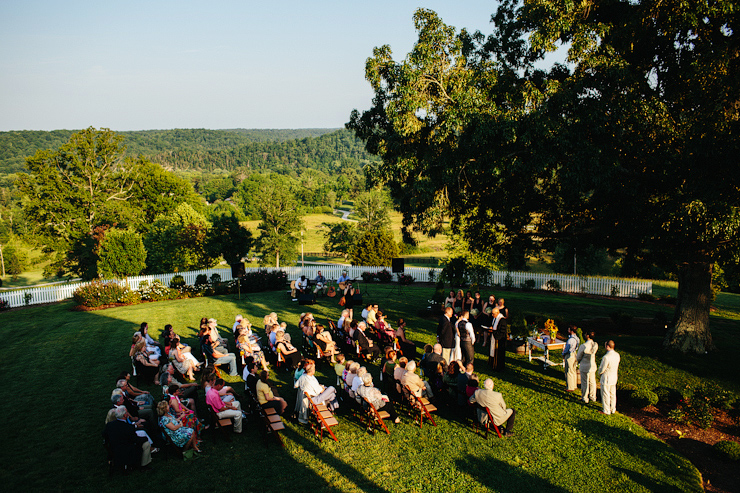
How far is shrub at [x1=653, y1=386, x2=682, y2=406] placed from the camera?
9.55 meters

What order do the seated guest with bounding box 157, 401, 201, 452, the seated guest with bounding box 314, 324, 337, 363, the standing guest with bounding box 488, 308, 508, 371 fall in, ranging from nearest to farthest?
the seated guest with bounding box 157, 401, 201, 452 → the standing guest with bounding box 488, 308, 508, 371 → the seated guest with bounding box 314, 324, 337, 363

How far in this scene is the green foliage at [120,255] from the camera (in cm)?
2334

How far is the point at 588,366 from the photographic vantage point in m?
9.53

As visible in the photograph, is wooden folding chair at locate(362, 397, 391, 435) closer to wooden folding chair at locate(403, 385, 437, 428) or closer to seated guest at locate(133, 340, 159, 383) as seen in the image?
wooden folding chair at locate(403, 385, 437, 428)

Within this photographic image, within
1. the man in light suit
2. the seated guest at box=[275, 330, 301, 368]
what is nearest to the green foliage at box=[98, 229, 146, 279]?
the seated guest at box=[275, 330, 301, 368]

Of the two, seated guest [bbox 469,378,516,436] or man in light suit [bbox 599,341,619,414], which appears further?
man in light suit [bbox 599,341,619,414]

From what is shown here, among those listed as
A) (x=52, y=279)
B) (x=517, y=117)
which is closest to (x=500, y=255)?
(x=517, y=117)

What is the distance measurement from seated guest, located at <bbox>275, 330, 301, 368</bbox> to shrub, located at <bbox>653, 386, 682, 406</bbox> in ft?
27.8

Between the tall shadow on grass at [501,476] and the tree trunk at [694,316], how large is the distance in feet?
28.9

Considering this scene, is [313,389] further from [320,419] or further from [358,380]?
[358,380]

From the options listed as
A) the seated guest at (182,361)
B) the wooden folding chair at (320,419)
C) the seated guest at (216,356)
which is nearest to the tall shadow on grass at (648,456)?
the wooden folding chair at (320,419)

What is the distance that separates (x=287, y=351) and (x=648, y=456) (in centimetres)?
808

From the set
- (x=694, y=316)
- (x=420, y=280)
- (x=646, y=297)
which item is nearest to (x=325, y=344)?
(x=694, y=316)

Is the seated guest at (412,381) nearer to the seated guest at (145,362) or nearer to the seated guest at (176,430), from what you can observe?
the seated guest at (176,430)
